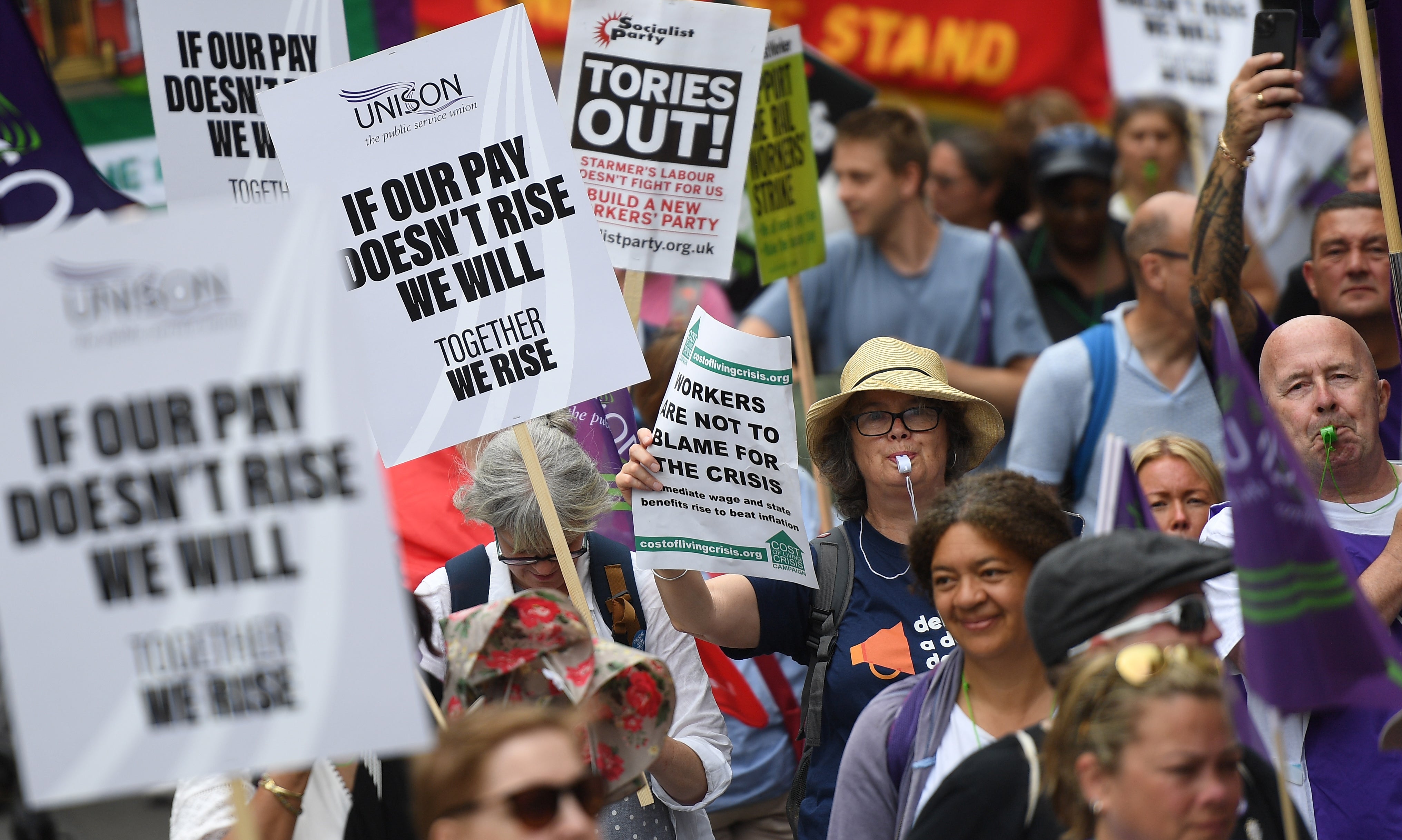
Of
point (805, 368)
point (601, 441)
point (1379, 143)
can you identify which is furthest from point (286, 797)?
point (1379, 143)

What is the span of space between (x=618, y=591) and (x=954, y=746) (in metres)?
1.07

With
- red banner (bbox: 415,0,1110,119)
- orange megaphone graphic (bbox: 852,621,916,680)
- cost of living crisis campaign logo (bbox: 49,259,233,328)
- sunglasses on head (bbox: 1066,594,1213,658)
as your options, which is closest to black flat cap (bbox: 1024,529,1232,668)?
sunglasses on head (bbox: 1066,594,1213,658)

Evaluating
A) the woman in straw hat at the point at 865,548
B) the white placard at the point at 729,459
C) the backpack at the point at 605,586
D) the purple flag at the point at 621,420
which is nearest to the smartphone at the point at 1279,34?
the woman in straw hat at the point at 865,548

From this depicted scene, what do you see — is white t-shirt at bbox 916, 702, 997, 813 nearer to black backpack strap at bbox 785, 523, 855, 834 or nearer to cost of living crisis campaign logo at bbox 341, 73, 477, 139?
black backpack strap at bbox 785, 523, 855, 834

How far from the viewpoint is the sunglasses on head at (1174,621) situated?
2.66 metres

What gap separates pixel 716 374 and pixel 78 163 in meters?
2.85

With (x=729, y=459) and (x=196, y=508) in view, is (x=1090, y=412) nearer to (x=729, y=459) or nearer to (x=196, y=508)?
(x=729, y=459)

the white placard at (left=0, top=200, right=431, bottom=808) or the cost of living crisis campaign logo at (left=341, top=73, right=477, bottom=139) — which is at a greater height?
the cost of living crisis campaign logo at (left=341, top=73, right=477, bottom=139)

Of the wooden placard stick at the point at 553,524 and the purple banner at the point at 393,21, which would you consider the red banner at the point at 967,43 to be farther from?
the wooden placard stick at the point at 553,524

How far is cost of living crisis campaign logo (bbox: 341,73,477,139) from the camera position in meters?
3.78

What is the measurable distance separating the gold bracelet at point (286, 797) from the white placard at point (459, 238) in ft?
3.40

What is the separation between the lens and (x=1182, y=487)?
4.41 metres

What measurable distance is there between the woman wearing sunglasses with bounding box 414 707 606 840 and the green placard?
112 inches

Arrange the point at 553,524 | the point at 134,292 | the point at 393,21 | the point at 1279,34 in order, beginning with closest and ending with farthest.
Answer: the point at 134,292
the point at 553,524
the point at 1279,34
the point at 393,21
